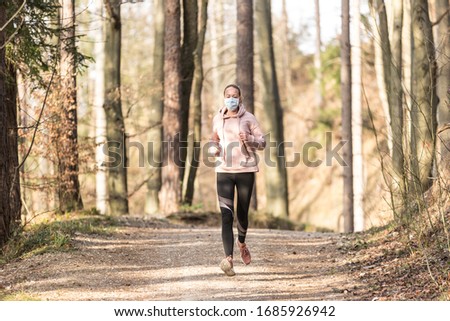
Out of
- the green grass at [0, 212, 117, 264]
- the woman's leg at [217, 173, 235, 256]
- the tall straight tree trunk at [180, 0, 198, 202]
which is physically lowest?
the green grass at [0, 212, 117, 264]

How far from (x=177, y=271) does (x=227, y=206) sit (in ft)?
4.21

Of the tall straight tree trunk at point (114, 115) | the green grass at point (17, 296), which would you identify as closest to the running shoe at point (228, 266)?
the green grass at point (17, 296)

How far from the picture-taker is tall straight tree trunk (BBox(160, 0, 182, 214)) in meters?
21.3

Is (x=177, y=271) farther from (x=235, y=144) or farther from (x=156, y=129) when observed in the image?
(x=156, y=129)

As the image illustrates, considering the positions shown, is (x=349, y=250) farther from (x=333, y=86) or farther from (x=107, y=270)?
(x=333, y=86)

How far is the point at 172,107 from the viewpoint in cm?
2148

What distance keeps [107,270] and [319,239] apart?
5.23 meters

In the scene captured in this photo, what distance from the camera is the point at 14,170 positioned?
532 inches

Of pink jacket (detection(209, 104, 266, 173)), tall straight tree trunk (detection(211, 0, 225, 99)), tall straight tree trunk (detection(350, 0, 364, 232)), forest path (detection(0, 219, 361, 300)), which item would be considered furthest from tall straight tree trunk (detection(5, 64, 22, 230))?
tall straight tree trunk (detection(211, 0, 225, 99))

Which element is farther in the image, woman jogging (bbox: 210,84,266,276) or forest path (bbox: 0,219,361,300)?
woman jogging (bbox: 210,84,266,276)

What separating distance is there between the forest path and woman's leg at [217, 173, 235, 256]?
1.41 ft

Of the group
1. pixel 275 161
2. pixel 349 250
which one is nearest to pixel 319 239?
pixel 349 250

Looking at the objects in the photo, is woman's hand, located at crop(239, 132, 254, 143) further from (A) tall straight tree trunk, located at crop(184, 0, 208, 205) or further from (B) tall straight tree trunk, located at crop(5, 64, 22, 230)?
(A) tall straight tree trunk, located at crop(184, 0, 208, 205)
